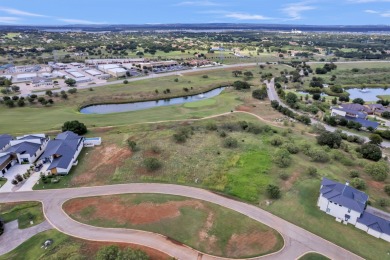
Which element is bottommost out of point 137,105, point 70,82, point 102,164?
point 137,105

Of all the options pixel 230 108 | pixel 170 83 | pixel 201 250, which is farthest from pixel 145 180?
pixel 170 83

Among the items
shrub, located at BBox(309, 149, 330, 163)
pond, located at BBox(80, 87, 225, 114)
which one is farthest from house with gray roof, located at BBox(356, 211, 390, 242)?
pond, located at BBox(80, 87, 225, 114)

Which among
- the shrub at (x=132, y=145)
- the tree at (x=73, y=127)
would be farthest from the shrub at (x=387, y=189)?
the tree at (x=73, y=127)

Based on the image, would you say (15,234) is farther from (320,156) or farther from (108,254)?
(320,156)

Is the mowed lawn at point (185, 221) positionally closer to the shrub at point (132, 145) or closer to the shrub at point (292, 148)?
the shrub at point (132, 145)

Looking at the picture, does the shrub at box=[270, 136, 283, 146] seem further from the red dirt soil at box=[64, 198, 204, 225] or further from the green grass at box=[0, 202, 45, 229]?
the green grass at box=[0, 202, 45, 229]

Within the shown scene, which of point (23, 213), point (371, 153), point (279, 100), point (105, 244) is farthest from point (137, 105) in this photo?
point (371, 153)

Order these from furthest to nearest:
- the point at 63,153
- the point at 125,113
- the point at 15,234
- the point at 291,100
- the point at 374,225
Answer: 1. the point at 291,100
2. the point at 125,113
3. the point at 63,153
4. the point at 374,225
5. the point at 15,234

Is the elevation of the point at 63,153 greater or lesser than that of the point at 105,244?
greater
